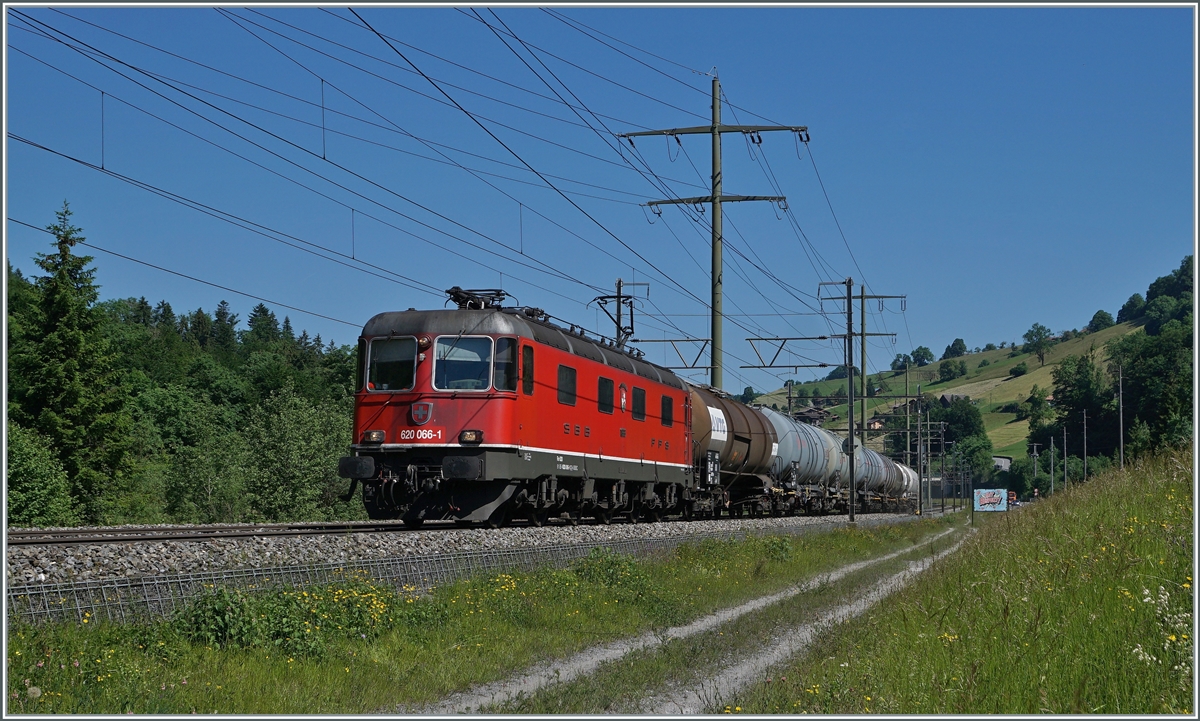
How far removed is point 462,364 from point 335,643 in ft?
33.4

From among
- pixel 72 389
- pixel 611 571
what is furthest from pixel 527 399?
pixel 72 389

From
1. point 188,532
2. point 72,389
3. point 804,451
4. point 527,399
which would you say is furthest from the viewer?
point 72,389

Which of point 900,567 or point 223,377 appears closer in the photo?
point 900,567

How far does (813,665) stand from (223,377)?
340ft

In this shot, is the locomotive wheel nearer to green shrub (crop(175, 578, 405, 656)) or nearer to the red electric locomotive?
the red electric locomotive

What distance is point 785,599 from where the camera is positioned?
1741cm

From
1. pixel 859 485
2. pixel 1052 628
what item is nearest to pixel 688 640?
pixel 1052 628

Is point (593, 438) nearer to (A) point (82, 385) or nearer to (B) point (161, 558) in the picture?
(B) point (161, 558)

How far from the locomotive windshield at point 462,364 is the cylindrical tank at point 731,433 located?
37.3 ft

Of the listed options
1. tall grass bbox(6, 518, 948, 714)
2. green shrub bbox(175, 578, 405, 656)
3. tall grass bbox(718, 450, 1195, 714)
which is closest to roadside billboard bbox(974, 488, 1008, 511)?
tall grass bbox(6, 518, 948, 714)

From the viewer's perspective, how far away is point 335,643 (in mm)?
10672

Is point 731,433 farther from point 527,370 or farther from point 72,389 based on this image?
point 72,389

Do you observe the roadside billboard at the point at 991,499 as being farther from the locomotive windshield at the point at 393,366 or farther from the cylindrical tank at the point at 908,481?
the locomotive windshield at the point at 393,366

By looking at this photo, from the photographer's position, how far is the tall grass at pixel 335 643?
820 centimetres
